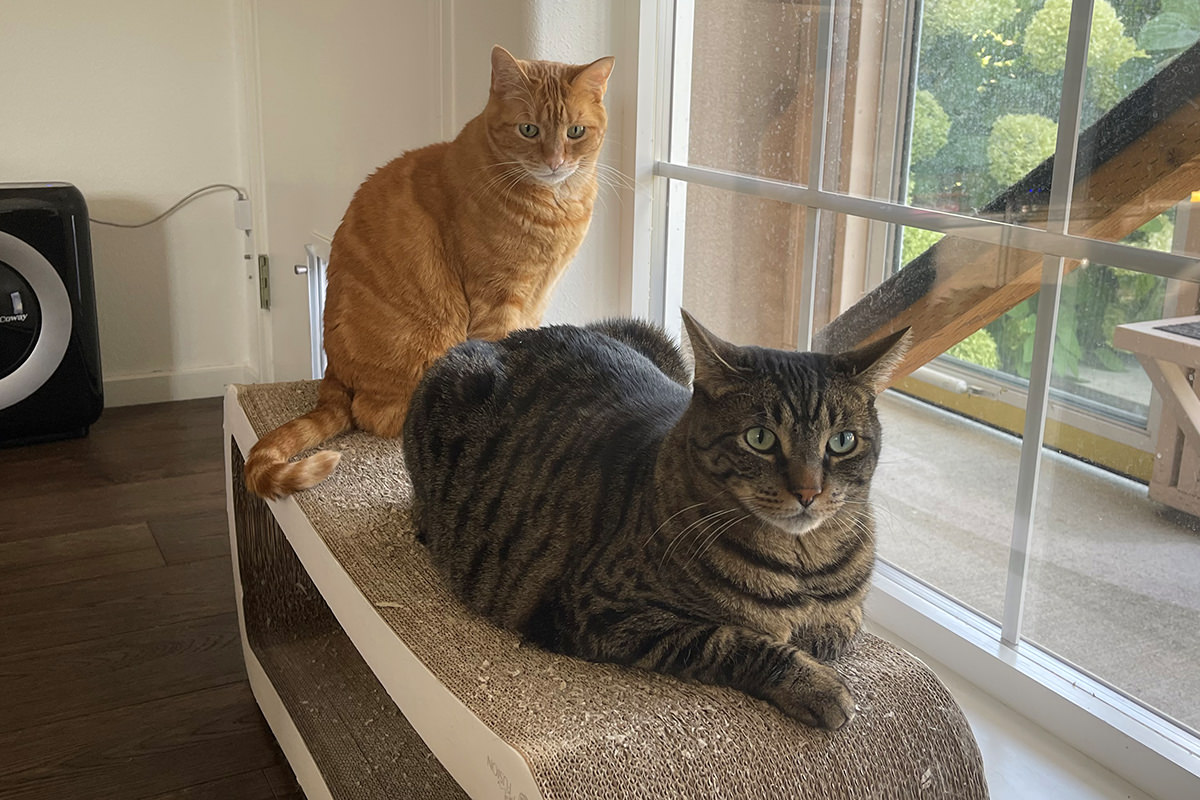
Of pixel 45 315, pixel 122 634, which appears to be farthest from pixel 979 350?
pixel 45 315

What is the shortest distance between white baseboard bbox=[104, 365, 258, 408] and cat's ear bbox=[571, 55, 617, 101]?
2018mm

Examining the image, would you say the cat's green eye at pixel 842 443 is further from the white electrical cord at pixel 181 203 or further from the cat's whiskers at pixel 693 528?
the white electrical cord at pixel 181 203

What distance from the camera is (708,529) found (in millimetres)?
889

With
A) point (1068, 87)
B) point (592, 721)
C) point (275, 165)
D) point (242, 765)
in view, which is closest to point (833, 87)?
point (1068, 87)

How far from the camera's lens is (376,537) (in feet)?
3.89

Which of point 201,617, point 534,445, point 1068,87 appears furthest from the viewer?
point 201,617

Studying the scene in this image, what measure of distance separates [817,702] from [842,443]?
0.67 ft

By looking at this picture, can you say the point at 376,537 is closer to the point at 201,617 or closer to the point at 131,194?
the point at 201,617

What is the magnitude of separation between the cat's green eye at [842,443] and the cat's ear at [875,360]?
2.0 inches

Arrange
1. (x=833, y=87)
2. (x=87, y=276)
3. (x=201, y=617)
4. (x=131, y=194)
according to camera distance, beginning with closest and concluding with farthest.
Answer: (x=833, y=87) → (x=201, y=617) → (x=87, y=276) → (x=131, y=194)

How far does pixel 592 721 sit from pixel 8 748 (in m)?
1.20

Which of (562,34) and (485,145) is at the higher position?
(562,34)

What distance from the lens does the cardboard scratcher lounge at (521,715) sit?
2.60ft

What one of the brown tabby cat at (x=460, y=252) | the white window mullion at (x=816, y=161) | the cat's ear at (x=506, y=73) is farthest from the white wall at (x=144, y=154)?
the white window mullion at (x=816, y=161)
